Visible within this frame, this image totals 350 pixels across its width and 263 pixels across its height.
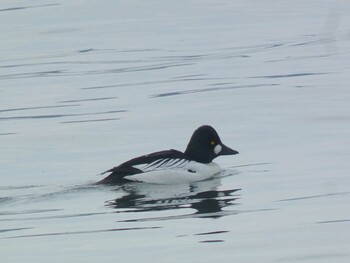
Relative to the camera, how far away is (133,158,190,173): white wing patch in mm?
15148

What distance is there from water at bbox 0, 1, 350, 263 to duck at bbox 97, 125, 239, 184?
0.16 metres

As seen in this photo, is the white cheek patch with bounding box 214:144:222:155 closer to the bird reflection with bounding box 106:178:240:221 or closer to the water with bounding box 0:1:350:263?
the water with bounding box 0:1:350:263

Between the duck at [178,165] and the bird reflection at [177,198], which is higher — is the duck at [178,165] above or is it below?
above

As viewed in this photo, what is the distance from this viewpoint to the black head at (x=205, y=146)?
52.6ft

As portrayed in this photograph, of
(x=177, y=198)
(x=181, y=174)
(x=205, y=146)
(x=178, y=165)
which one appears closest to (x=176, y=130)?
(x=205, y=146)

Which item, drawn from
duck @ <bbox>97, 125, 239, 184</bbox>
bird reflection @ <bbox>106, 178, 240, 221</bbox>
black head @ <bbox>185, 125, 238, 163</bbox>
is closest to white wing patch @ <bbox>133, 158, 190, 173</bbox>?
duck @ <bbox>97, 125, 239, 184</bbox>

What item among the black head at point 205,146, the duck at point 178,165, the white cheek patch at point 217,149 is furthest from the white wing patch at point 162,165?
the white cheek patch at point 217,149

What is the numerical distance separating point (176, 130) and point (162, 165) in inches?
130

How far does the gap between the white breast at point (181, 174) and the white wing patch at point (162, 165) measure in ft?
0.06

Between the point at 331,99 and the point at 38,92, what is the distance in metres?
5.02

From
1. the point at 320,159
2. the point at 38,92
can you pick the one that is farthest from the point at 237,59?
the point at 320,159

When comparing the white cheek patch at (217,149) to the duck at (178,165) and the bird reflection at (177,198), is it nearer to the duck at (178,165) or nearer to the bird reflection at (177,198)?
the duck at (178,165)

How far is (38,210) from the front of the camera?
1352 centimetres

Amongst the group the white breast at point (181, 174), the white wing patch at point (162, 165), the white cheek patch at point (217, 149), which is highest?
the white cheek patch at point (217, 149)
